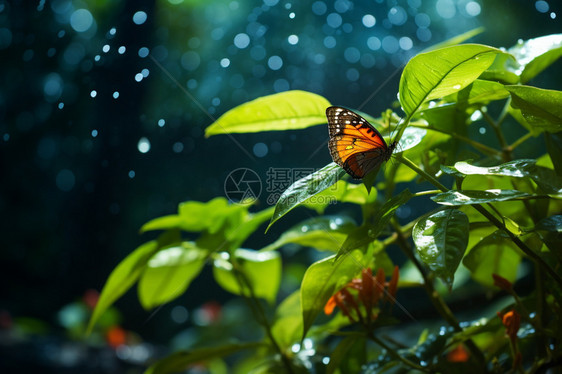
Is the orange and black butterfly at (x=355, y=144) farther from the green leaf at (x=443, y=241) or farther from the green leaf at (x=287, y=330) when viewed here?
the green leaf at (x=287, y=330)

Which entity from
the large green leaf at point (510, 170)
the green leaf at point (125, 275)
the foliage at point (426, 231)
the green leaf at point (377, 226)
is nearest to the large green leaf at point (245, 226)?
the foliage at point (426, 231)

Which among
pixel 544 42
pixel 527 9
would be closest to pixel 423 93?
pixel 544 42

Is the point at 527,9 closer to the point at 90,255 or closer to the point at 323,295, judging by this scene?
the point at 323,295

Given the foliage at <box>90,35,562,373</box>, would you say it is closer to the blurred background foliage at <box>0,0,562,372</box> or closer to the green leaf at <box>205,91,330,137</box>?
the green leaf at <box>205,91,330,137</box>

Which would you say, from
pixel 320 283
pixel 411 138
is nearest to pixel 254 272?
pixel 320 283

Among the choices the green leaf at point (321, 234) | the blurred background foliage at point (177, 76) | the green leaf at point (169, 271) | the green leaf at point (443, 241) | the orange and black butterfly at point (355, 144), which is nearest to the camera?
the green leaf at point (443, 241)
